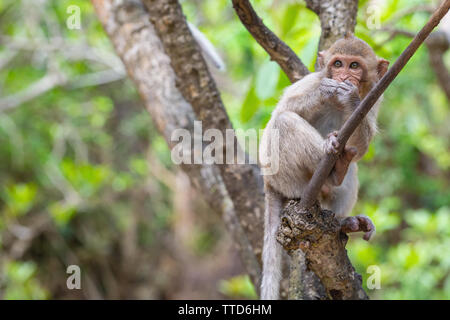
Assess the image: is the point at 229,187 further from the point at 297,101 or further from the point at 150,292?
the point at 150,292

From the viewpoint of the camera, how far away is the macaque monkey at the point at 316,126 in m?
2.59

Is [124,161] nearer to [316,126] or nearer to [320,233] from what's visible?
[316,126]

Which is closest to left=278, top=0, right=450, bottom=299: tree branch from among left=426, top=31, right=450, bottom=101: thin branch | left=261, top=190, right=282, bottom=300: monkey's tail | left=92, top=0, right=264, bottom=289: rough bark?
left=261, top=190, right=282, bottom=300: monkey's tail

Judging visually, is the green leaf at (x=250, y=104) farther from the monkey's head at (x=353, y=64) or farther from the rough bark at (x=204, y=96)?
the monkey's head at (x=353, y=64)

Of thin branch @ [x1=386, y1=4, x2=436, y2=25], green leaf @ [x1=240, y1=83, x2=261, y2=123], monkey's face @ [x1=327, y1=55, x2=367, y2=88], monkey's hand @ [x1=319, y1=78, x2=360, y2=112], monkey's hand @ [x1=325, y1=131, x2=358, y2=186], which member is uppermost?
thin branch @ [x1=386, y1=4, x2=436, y2=25]

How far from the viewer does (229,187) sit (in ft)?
11.0

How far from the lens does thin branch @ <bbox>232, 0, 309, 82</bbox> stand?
258cm

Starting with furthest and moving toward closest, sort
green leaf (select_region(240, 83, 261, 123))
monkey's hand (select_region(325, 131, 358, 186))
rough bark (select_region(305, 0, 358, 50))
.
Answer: green leaf (select_region(240, 83, 261, 123))
rough bark (select_region(305, 0, 358, 50))
monkey's hand (select_region(325, 131, 358, 186))

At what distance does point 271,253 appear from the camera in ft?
9.35

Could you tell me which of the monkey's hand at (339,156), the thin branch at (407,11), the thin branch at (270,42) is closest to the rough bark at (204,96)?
the thin branch at (270,42)

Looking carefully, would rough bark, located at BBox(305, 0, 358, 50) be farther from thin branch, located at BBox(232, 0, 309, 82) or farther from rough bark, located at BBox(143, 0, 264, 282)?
rough bark, located at BBox(143, 0, 264, 282)

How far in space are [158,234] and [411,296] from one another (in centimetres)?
540

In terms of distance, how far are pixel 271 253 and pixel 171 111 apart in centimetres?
137
